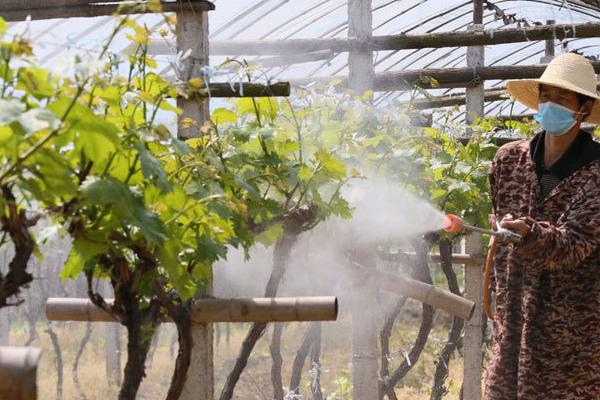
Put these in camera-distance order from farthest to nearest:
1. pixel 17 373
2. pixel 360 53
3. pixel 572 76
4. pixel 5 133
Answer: pixel 360 53
pixel 572 76
pixel 5 133
pixel 17 373

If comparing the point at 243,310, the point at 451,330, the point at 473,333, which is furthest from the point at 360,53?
the point at 243,310

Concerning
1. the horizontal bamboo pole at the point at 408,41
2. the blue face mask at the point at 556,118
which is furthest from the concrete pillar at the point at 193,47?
the horizontal bamboo pole at the point at 408,41

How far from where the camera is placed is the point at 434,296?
4.39 m

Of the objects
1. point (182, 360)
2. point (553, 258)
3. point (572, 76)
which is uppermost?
point (572, 76)

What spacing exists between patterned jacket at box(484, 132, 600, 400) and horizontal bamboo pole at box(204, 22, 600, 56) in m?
2.29

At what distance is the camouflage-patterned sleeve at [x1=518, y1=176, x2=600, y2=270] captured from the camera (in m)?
3.58

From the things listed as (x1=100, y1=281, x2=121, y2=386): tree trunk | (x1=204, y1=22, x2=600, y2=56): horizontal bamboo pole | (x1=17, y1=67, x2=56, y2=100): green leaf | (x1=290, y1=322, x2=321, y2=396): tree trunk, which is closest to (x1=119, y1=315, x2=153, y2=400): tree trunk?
(x1=17, y1=67, x2=56, y2=100): green leaf

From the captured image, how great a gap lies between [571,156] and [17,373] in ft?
8.20

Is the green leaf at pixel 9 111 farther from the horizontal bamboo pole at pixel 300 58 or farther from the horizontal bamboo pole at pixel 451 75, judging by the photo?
the horizontal bamboo pole at pixel 451 75

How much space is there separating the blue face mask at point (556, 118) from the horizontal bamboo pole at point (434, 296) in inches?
32.1

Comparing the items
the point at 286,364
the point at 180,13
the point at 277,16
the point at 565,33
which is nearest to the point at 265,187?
the point at 180,13

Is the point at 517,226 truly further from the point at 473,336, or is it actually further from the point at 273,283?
the point at 473,336

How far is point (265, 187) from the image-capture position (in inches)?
151

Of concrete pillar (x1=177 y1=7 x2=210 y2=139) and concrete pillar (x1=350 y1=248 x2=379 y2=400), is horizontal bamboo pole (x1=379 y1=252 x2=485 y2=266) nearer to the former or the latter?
concrete pillar (x1=350 y1=248 x2=379 y2=400)
